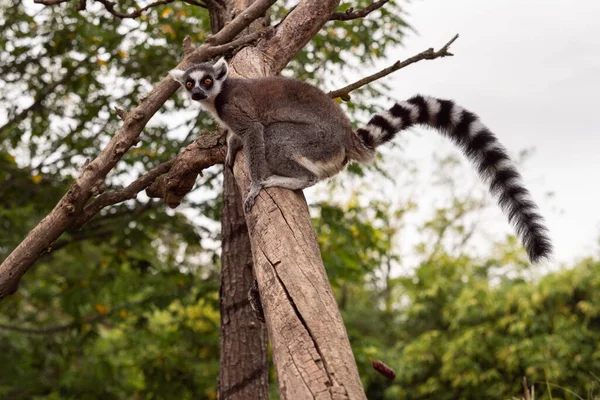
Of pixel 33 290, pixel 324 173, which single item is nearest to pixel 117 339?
pixel 33 290

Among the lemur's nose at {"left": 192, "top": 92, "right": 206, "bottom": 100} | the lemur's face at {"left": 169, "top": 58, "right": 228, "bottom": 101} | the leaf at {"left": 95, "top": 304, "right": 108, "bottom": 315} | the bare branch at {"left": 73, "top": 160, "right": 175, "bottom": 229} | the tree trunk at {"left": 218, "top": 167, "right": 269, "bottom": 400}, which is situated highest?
the leaf at {"left": 95, "top": 304, "right": 108, "bottom": 315}

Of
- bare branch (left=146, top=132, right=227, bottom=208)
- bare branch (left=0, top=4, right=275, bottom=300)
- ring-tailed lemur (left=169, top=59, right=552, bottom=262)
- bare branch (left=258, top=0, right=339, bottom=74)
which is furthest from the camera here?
bare branch (left=258, top=0, right=339, bottom=74)

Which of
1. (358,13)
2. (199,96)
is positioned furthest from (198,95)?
(358,13)

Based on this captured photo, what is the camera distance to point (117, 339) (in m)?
11.1

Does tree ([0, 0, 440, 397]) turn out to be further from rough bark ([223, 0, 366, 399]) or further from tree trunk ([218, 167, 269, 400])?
tree trunk ([218, 167, 269, 400])

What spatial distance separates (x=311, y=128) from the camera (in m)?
3.88

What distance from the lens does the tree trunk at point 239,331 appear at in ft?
14.9

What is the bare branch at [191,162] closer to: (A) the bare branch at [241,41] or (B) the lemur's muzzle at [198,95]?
(B) the lemur's muzzle at [198,95]

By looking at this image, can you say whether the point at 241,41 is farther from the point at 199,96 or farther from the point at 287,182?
the point at 287,182

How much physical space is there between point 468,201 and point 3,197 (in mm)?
11944

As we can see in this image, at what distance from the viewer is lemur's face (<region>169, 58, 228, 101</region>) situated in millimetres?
4047

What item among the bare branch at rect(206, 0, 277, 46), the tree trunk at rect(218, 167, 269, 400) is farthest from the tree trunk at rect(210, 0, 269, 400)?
the bare branch at rect(206, 0, 277, 46)

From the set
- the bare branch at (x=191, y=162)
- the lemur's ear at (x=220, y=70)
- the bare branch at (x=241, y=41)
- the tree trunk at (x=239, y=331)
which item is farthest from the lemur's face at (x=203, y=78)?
the tree trunk at (x=239, y=331)

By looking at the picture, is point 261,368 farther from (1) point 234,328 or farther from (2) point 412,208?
(2) point 412,208
